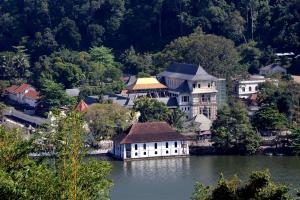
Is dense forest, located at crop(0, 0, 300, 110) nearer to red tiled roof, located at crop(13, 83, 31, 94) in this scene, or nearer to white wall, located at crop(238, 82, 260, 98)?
red tiled roof, located at crop(13, 83, 31, 94)

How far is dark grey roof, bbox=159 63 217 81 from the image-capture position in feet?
124

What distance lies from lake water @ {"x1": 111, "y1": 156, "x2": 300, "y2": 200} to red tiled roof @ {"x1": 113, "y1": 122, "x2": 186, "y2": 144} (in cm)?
74

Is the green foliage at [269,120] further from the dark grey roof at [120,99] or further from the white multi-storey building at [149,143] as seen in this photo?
the dark grey roof at [120,99]

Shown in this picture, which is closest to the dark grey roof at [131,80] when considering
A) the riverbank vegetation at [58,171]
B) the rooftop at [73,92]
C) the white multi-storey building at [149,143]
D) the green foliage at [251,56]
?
the rooftop at [73,92]

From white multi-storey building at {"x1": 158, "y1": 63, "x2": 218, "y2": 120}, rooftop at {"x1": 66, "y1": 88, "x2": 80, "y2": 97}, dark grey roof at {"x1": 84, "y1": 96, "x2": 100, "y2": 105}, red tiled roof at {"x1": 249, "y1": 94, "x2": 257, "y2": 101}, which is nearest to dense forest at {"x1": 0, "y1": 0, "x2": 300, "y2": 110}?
rooftop at {"x1": 66, "y1": 88, "x2": 80, "y2": 97}

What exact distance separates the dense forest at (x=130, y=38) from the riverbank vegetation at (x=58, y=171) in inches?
1020

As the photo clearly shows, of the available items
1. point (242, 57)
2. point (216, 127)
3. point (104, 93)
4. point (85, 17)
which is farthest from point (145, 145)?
point (85, 17)

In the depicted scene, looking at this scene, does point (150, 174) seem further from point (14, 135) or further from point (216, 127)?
point (14, 135)

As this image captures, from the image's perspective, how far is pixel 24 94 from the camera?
1681 inches

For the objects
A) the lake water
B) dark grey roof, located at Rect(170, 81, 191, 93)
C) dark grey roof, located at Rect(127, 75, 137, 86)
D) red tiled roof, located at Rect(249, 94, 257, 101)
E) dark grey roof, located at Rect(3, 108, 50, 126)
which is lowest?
the lake water

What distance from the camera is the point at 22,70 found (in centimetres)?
4672

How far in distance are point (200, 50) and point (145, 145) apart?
1114 cm

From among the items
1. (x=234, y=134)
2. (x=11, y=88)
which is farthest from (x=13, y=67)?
(x=234, y=134)

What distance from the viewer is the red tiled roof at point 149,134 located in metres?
31.5
